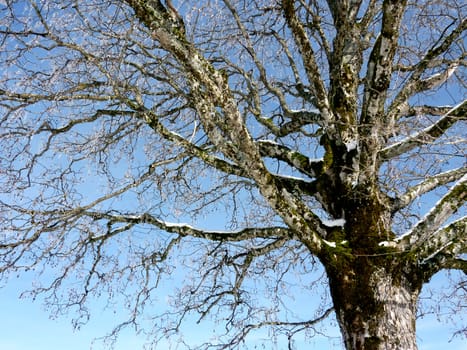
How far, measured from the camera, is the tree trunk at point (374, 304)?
4.33 metres

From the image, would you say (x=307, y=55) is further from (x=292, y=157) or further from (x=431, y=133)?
(x=431, y=133)

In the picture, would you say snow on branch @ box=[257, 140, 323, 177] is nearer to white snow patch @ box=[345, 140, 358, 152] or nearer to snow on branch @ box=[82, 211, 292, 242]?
white snow patch @ box=[345, 140, 358, 152]

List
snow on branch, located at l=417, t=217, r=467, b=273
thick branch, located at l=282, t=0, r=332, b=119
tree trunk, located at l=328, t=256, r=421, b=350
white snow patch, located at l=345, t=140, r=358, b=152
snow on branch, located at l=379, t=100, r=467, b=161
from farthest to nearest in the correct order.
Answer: thick branch, located at l=282, t=0, r=332, b=119
white snow patch, located at l=345, t=140, r=358, b=152
snow on branch, located at l=379, t=100, r=467, b=161
snow on branch, located at l=417, t=217, r=467, b=273
tree trunk, located at l=328, t=256, r=421, b=350

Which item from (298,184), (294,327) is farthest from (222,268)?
(298,184)

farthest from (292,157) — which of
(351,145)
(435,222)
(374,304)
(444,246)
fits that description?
(374,304)

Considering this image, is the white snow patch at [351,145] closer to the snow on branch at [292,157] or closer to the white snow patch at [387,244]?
the snow on branch at [292,157]

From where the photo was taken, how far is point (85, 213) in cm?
564

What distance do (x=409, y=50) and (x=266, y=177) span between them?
378 cm

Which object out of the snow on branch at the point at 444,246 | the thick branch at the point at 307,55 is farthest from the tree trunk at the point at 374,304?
the thick branch at the point at 307,55

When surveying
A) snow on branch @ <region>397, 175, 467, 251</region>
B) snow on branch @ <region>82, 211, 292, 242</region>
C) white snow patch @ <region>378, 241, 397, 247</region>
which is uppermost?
snow on branch @ <region>82, 211, 292, 242</region>

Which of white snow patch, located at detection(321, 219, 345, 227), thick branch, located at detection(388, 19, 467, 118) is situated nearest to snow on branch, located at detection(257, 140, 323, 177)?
white snow patch, located at detection(321, 219, 345, 227)

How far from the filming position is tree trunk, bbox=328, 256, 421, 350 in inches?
171

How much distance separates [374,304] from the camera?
447 cm

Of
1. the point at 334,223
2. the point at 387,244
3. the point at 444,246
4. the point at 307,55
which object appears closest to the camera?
the point at 387,244
